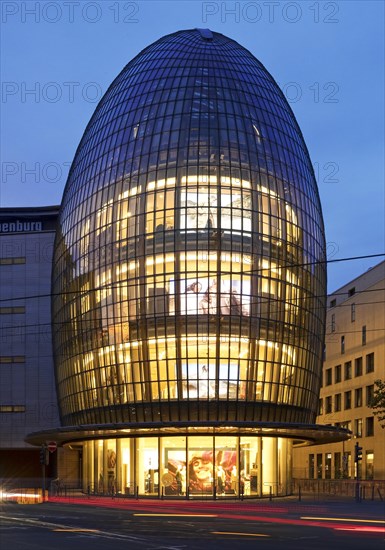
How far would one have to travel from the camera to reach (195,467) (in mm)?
70125

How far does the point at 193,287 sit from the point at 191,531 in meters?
42.3

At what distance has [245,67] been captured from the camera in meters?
83.8

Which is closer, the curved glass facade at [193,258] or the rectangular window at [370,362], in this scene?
the curved glass facade at [193,258]

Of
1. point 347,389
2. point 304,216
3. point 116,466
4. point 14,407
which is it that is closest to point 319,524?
point 116,466

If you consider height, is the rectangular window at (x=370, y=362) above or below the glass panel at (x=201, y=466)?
above

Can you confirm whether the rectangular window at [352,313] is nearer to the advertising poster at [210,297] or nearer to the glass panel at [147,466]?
the advertising poster at [210,297]

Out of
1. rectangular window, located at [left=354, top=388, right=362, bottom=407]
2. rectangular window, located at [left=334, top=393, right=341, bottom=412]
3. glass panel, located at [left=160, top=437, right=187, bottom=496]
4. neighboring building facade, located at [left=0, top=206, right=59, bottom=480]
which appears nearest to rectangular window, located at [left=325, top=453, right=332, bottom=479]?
rectangular window, located at [left=334, top=393, right=341, bottom=412]

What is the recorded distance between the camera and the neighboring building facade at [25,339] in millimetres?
97188

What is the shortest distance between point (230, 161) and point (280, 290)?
1153 centimetres

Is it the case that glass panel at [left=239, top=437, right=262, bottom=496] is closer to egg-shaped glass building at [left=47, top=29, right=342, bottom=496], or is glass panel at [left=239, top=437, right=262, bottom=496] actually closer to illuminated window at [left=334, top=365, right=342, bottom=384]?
egg-shaped glass building at [left=47, top=29, right=342, bottom=496]

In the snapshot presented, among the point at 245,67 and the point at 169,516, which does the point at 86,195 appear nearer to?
the point at 245,67

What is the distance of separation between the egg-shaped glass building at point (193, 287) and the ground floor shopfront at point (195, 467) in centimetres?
12

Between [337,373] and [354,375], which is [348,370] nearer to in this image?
[354,375]

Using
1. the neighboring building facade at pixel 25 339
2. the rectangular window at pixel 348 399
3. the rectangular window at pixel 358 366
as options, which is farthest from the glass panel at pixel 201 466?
the rectangular window at pixel 348 399
